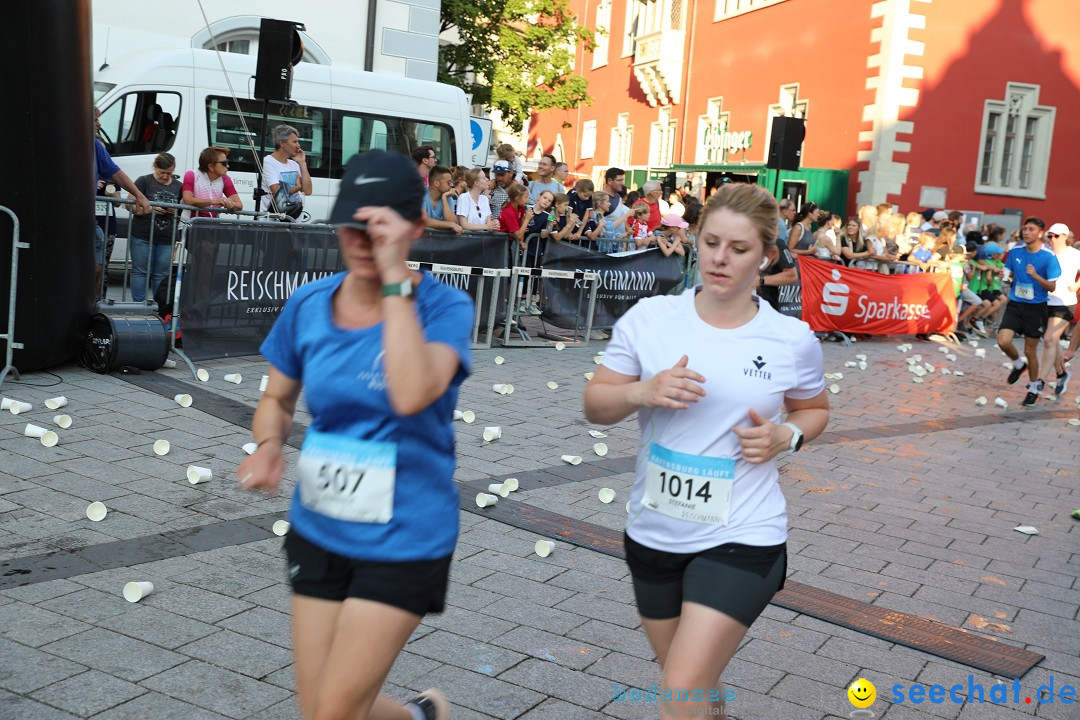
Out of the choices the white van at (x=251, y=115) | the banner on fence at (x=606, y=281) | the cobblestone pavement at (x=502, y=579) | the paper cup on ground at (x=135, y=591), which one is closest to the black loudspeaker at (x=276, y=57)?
the white van at (x=251, y=115)

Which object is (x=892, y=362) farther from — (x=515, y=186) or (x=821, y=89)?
(x=821, y=89)

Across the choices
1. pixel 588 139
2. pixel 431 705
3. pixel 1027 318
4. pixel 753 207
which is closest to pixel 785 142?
pixel 1027 318

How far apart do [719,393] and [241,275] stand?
25.3ft

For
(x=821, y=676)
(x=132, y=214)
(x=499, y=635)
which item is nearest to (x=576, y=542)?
(x=499, y=635)

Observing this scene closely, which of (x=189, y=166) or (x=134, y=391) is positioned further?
(x=189, y=166)

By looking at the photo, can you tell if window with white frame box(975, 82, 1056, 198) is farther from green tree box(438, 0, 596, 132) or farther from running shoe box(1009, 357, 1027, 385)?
running shoe box(1009, 357, 1027, 385)

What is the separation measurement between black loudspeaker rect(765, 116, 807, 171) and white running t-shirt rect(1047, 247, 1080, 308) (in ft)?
20.5

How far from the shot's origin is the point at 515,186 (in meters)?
13.2

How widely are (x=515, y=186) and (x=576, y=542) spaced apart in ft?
26.1

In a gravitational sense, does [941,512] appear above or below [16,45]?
below

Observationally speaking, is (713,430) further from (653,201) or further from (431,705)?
(653,201)

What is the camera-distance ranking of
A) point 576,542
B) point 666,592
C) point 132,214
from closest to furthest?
point 666,592 < point 576,542 < point 132,214

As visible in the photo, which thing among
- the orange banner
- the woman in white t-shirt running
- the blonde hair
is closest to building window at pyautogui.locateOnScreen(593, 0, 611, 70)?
the orange banner

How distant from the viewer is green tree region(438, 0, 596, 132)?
3095cm
